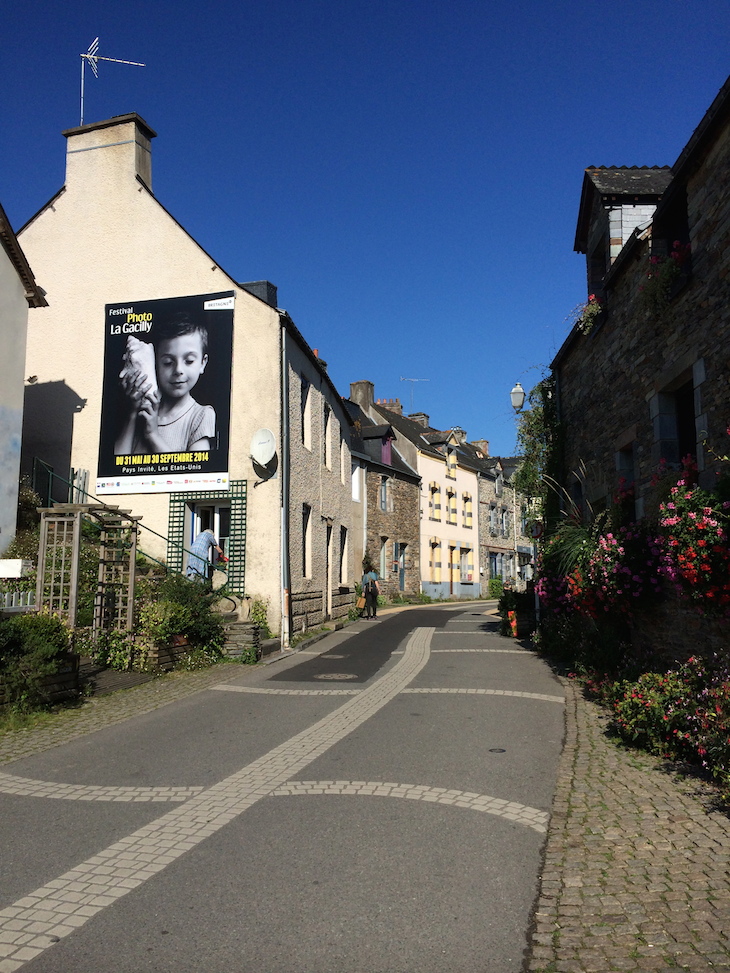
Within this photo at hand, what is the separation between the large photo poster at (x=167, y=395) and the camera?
15.5 m

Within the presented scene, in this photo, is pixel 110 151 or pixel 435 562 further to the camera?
pixel 435 562

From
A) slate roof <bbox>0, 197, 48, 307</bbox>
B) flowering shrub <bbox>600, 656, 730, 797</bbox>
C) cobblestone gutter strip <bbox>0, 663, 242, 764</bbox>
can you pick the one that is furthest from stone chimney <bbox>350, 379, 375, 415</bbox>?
flowering shrub <bbox>600, 656, 730, 797</bbox>

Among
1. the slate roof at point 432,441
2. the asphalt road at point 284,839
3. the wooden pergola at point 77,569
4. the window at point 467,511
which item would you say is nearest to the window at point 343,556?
the wooden pergola at point 77,569

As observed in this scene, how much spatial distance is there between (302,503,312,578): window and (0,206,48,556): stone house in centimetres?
604

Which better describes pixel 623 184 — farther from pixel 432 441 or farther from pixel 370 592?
Result: pixel 432 441

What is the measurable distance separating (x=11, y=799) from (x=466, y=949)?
12.2 ft

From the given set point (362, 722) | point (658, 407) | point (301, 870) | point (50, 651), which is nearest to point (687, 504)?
point (658, 407)

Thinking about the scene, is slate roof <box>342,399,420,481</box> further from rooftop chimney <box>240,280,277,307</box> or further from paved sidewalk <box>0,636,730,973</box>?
paved sidewalk <box>0,636,730,973</box>

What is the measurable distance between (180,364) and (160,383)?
578 mm

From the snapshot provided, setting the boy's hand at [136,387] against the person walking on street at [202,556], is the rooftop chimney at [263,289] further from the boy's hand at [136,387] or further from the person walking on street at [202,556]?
the person walking on street at [202,556]

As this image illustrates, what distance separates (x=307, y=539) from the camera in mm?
17531

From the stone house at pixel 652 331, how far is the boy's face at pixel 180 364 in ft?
23.4

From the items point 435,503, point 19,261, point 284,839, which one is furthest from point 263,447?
point 435,503

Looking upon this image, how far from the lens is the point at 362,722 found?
8062 mm
